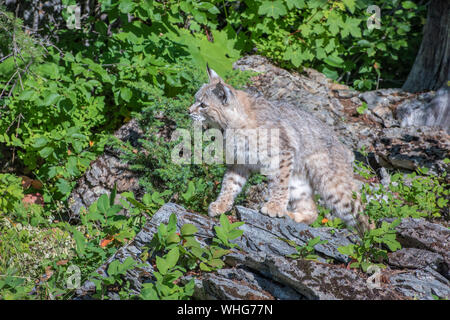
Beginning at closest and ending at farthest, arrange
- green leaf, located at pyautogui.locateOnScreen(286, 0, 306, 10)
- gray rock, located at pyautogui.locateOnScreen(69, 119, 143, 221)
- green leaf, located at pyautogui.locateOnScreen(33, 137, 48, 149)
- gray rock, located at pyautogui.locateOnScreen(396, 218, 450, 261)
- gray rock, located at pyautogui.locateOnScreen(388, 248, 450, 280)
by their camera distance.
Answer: gray rock, located at pyautogui.locateOnScreen(388, 248, 450, 280) → gray rock, located at pyautogui.locateOnScreen(396, 218, 450, 261) → green leaf, located at pyautogui.locateOnScreen(33, 137, 48, 149) → gray rock, located at pyautogui.locateOnScreen(69, 119, 143, 221) → green leaf, located at pyautogui.locateOnScreen(286, 0, 306, 10)

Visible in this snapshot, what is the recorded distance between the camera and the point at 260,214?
13.5ft

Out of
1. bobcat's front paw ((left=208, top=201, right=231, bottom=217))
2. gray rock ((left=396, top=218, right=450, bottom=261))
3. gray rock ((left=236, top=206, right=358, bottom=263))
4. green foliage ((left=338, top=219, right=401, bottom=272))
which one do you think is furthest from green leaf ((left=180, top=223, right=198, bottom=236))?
gray rock ((left=396, top=218, right=450, bottom=261))

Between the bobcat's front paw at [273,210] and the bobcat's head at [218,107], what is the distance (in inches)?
32.4

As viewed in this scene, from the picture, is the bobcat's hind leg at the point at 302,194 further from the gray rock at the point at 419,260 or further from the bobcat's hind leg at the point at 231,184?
the gray rock at the point at 419,260

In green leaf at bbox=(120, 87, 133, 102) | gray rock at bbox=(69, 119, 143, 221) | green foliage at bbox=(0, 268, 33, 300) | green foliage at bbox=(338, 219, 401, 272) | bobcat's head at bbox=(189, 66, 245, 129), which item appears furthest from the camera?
gray rock at bbox=(69, 119, 143, 221)

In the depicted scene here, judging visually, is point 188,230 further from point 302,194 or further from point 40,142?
point 40,142

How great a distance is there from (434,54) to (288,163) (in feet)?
13.5

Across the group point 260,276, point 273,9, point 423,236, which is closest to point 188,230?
point 260,276

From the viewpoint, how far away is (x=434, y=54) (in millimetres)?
7277

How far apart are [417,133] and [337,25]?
1.98 metres

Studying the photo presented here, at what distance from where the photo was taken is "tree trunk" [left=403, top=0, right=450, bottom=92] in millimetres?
7082

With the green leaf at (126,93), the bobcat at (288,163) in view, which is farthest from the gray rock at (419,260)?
the green leaf at (126,93)

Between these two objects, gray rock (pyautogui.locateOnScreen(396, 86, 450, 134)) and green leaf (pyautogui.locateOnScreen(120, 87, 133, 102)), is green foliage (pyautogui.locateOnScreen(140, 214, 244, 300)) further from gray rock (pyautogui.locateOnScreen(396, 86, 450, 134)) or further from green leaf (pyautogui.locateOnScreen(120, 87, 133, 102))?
gray rock (pyautogui.locateOnScreen(396, 86, 450, 134))

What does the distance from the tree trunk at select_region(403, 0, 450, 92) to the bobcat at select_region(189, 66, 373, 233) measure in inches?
126
